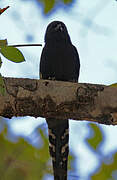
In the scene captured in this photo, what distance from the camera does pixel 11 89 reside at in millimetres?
2459

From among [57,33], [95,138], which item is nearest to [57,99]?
[95,138]

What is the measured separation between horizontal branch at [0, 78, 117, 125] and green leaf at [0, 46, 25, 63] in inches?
37.5

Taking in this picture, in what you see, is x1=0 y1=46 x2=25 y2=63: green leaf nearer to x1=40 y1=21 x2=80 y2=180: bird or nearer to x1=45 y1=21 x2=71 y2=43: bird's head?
x1=40 y1=21 x2=80 y2=180: bird

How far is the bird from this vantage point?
331 cm

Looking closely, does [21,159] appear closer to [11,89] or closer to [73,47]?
[11,89]

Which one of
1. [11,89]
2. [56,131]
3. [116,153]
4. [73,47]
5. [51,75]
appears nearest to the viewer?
[11,89]

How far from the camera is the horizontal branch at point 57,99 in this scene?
2.46 m

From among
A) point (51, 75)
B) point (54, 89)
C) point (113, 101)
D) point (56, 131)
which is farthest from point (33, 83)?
point (51, 75)

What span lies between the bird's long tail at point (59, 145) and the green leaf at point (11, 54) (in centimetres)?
188

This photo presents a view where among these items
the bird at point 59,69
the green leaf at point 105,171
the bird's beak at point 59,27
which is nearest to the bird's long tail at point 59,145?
the bird at point 59,69

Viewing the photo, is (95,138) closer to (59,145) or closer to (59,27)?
(59,145)

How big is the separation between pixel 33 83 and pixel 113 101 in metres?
0.61

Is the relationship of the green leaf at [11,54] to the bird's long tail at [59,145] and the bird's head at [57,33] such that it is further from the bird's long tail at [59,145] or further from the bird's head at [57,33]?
the bird's head at [57,33]

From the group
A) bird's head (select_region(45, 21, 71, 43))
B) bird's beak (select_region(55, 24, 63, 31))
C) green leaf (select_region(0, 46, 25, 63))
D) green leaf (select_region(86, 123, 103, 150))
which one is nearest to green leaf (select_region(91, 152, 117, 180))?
green leaf (select_region(86, 123, 103, 150))
